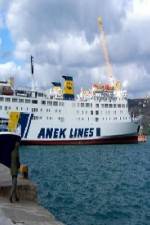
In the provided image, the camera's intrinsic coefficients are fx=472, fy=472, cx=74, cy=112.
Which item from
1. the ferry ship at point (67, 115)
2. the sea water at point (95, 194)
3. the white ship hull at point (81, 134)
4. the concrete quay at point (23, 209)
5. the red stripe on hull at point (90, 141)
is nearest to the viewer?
the concrete quay at point (23, 209)

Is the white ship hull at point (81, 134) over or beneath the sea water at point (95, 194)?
over

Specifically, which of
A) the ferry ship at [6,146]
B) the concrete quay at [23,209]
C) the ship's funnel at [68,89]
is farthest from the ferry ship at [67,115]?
the concrete quay at [23,209]

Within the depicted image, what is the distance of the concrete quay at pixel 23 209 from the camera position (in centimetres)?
809

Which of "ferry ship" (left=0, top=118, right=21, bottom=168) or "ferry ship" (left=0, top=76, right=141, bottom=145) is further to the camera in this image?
"ferry ship" (left=0, top=76, right=141, bottom=145)

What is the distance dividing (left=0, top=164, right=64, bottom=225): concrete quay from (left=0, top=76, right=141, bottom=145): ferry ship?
46.3 meters

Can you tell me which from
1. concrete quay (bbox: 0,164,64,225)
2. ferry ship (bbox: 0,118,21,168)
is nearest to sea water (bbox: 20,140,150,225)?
ferry ship (bbox: 0,118,21,168)

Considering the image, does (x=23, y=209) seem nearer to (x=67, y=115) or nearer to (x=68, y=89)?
(x=67, y=115)

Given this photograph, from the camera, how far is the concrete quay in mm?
8094

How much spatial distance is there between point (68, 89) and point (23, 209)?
186 feet

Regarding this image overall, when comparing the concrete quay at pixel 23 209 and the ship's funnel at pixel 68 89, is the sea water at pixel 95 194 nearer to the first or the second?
the concrete quay at pixel 23 209

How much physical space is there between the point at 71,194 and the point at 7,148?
349 cm

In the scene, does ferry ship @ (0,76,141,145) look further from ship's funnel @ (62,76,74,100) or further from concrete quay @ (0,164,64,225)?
concrete quay @ (0,164,64,225)

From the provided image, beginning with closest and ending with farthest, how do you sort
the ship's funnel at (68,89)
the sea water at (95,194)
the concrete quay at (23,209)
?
the concrete quay at (23,209), the sea water at (95,194), the ship's funnel at (68,89)

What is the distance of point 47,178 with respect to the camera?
2427cm
